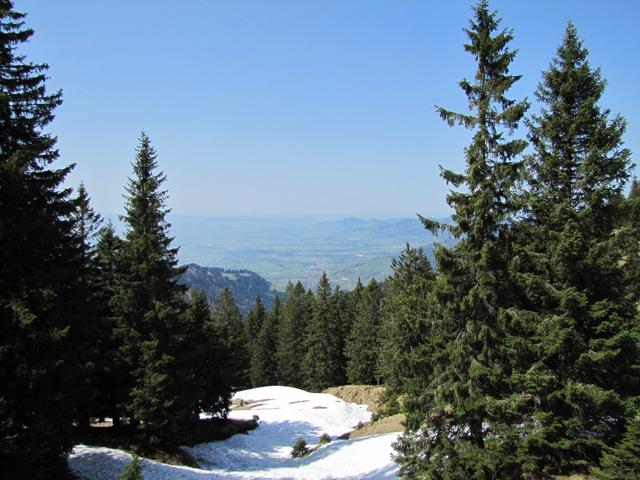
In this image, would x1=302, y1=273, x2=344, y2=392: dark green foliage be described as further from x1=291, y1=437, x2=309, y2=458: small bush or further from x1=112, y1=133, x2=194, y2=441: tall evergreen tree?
x1=112, y1=133, x2=194, y2=441: tall evergreen tree

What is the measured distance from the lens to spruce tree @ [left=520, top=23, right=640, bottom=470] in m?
13.4

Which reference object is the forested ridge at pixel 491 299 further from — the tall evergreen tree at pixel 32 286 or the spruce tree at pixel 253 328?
the spruce tree at pixel 253 328

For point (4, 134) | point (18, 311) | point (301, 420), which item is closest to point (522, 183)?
point (18, 311)

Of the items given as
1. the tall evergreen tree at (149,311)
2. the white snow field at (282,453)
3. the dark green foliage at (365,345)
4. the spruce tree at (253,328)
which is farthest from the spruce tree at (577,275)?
the spruce tree at (253,328)

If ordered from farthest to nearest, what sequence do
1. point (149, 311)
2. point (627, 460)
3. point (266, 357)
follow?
point (266, 357) → point (149, 311) → point (627, 460)

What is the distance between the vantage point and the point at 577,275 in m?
14.3

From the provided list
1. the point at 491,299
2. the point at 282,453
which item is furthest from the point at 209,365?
the point at 491,299

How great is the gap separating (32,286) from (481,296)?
42.6 ft

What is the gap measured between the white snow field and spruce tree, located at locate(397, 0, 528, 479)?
713cm

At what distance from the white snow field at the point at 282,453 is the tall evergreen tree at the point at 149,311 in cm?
293

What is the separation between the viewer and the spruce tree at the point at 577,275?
13359 mm

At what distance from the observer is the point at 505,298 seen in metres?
14.5

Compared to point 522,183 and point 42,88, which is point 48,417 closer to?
point 42,88

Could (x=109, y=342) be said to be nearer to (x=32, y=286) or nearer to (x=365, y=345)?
(x=32, y=286)
